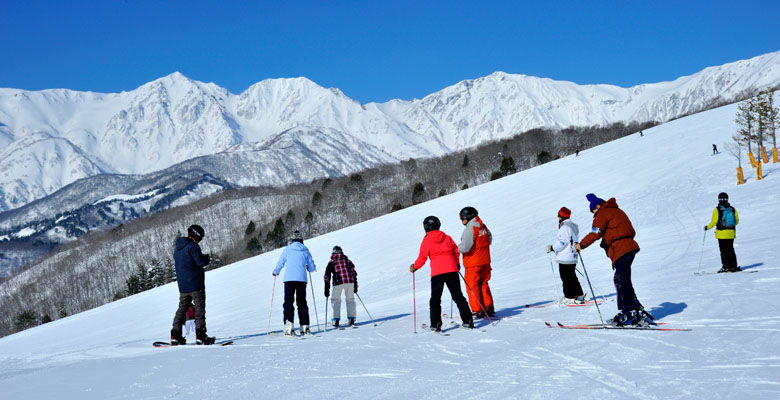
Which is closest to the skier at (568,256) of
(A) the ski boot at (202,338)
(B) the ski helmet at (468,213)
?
(B) the ski helmet at (468,213)

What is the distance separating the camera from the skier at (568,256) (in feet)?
35.3

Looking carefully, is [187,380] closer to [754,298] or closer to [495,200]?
[754,298]

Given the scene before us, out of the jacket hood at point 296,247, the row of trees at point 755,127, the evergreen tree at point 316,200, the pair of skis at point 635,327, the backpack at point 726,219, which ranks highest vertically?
the evergreen tree at point 316,200

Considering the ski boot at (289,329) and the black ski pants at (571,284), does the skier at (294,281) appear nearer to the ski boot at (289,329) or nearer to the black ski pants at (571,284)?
the ski boot at (289,329)

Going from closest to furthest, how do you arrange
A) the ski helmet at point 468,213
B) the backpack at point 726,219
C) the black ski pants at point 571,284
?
the ski helmet at point 468,213 < the black ski pants at point 571,284 < the backpack at point 726,219

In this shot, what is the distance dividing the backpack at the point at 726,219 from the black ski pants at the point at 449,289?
6.70 m

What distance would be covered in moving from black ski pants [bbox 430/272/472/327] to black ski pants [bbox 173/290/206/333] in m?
3.74

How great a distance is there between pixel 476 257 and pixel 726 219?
6.13m

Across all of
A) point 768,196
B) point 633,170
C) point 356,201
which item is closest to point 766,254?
point 768,196

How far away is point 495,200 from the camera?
41562mm

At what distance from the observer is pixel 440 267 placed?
9.06 meters

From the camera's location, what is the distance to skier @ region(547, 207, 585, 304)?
424 inches

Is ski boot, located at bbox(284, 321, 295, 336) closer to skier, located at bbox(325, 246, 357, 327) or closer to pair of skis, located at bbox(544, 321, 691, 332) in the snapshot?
skier, located at bbox(325, 246, 357, 327)

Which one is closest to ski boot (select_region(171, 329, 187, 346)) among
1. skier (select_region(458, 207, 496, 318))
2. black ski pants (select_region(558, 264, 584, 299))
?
skier (select_region(458, 207, 496, 318))
